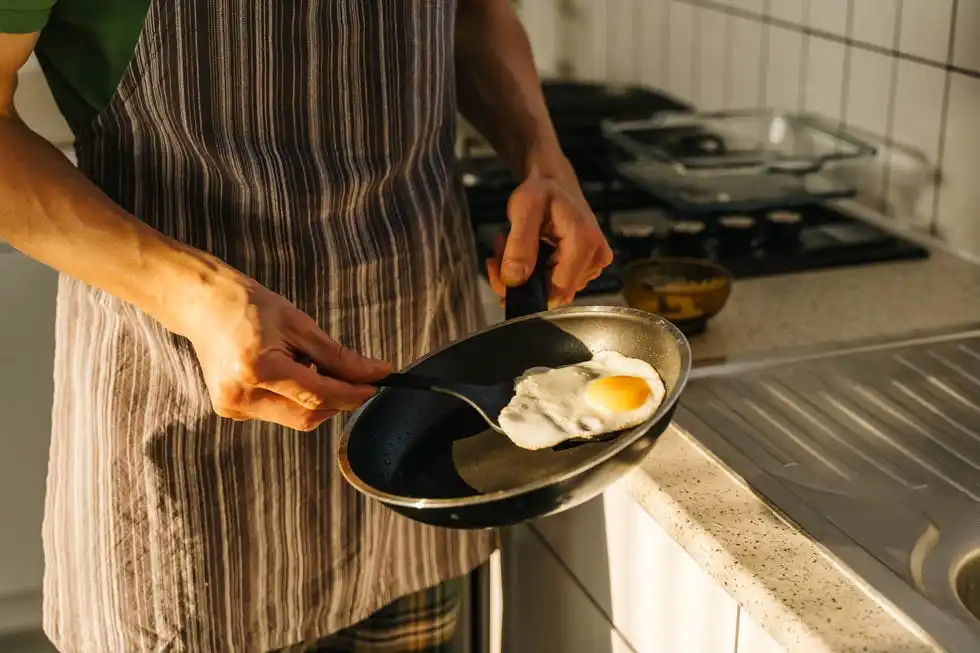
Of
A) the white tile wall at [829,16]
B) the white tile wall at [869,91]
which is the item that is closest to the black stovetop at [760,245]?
the white tile wall at [869,91]

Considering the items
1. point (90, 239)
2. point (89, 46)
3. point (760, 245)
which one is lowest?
point (760, 245)

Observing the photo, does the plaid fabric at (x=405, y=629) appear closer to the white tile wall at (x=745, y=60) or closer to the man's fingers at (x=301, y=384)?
the man's fingers at (x=301, y=384)

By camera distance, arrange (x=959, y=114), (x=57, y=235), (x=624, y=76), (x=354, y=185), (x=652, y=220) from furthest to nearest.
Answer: (x=624, y=76) < (x=652, y=220) < (x=959, y=114) < (x=354, y=185) < (x=57, y=235)

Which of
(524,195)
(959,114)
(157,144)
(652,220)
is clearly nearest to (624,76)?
(652,220)

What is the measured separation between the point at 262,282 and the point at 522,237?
199 mm

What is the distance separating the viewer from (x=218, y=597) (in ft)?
3.09

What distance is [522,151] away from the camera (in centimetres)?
102

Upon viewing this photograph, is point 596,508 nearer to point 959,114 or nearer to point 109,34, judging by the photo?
point 109,34

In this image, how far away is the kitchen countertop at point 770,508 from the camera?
0.70 metres

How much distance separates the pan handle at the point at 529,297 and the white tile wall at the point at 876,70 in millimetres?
617

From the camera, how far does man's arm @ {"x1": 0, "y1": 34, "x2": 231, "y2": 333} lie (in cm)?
76

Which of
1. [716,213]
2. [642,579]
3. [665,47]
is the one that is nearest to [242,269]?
[642,579]

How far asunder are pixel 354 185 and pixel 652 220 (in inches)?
24.4

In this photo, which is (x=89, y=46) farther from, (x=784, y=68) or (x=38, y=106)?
(x=784, y=68)
